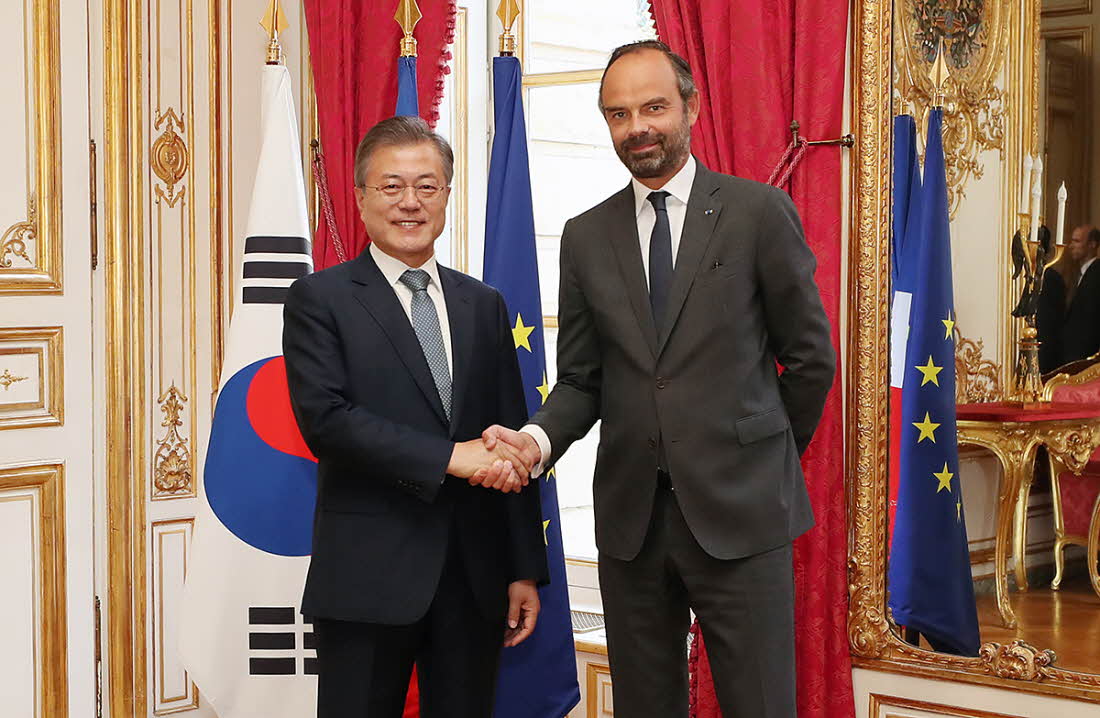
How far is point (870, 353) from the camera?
2697 millimetres

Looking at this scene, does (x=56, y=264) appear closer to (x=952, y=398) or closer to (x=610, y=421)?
Answer: (x=610, y=421)

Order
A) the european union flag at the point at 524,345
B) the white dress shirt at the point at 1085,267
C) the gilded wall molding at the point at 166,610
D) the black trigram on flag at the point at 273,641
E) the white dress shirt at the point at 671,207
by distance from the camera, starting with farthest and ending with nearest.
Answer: the gilded wall molding at the point at 166,610 → the black trigram on flag at the point at 273,641 → the european union flag at the point at 524,345 → the white dress shirt at the point at 1085,267 → the white dress shirt at the point at 671,207

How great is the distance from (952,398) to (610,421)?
3.09 ft

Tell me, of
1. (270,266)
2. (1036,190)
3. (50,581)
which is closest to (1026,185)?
(1036,190)

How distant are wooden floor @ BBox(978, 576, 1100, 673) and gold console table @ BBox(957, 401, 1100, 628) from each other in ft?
0.08

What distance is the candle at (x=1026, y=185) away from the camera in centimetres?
258

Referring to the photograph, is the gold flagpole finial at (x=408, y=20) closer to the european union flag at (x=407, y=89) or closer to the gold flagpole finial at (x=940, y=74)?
the european union flag at (x=407, y=89)

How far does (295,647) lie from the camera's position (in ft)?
10.1

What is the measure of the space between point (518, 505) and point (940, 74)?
4.49 feet

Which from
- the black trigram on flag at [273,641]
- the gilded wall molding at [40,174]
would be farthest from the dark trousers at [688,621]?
→ the gilded wall molding at [40,174]

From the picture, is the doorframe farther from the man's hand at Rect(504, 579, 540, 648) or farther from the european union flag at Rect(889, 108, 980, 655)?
the european union flag at Rect(889, 108, 980, 655)

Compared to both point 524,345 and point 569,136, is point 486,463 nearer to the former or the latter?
point 524,345

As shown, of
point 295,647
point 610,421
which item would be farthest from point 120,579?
point 610,421

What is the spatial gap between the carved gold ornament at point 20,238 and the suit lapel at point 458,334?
142 centimetres
